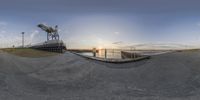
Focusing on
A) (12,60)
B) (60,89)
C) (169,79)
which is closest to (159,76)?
(169,79)

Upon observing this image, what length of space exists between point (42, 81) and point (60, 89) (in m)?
2.16

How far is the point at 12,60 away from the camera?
2422 cm

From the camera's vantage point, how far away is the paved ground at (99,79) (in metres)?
16.9

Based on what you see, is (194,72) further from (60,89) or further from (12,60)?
(12,60)

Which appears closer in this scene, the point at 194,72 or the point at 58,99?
the point at 58,99

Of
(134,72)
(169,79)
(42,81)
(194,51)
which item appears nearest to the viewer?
(42,81)

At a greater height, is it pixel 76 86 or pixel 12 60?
pixel 12 60

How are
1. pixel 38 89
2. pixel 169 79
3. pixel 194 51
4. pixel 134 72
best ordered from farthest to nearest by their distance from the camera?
pixel 194 51
pixel 134 72
pixel 169 79
pixel 38 89

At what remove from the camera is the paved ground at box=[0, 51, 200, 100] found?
55.4 feet

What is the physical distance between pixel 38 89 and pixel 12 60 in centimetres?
747

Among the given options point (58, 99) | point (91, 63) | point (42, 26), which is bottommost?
point (58, 99)

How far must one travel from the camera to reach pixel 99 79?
20875 mm

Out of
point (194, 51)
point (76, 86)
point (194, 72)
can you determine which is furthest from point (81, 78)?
point (194, 51)

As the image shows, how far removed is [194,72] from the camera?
72.6 feet
